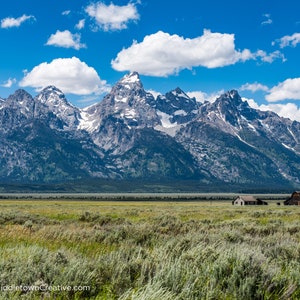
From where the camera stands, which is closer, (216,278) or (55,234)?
(216,278)

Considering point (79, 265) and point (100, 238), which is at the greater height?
point (79, 265)

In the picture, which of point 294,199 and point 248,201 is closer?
point 294,199

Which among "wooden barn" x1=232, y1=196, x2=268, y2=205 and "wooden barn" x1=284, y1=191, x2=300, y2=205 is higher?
"wooden barn" x1=284, y1=191, x2=300, y2=205

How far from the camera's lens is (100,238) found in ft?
57.2

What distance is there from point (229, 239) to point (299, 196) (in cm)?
10594

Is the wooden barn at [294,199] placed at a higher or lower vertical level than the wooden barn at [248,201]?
higher

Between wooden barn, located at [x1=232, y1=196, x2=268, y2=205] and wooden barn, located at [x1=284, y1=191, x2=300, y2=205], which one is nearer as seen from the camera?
wooden barn, located at [x1=284, y1=191, x2=300, y2=205]

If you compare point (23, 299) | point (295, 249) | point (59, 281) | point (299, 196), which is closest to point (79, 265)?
point (59, 281)

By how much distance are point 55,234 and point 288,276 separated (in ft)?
36.7

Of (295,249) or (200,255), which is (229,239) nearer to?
(295,249)

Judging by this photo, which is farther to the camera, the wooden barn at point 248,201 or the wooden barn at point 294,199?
the wooden barn at point 248,201

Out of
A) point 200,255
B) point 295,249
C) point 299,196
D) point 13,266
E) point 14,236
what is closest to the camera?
point 13,266

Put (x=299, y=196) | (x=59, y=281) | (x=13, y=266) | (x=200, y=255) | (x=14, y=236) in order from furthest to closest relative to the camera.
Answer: (x=299, y=196), (x=14, y=236), (x=200, y=255), (x=13, y=266), (x=59, y=281)

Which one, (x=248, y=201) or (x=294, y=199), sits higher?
(x=294, y=199)
